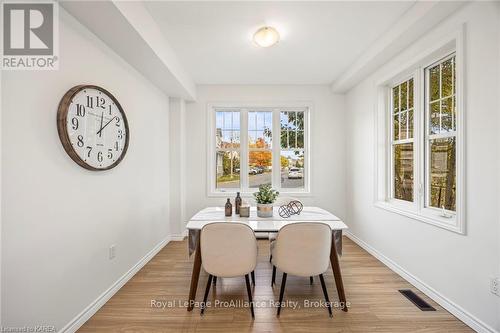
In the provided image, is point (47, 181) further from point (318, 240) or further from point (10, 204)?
point (318, 240)

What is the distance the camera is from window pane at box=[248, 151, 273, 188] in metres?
4.35

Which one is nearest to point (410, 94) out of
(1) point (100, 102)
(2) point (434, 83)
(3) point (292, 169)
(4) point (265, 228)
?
(2) point (434, 83)

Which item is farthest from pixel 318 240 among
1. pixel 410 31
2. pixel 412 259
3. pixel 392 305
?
pixel 410 31

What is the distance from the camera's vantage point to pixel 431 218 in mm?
2250

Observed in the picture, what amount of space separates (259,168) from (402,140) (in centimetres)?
227

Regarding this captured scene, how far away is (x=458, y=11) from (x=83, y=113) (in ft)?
10.3

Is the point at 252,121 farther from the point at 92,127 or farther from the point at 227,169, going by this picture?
the point at 92,127

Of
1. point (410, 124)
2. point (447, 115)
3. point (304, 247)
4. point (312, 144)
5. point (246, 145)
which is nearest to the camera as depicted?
point (304, 247)

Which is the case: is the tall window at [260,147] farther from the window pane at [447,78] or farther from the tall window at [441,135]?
the window pane at [447,78]

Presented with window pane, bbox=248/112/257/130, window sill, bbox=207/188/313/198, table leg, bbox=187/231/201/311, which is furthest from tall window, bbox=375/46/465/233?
table leg, bbox=187/231/201/311

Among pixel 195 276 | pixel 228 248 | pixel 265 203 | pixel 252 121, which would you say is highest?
→ pixel 252 121

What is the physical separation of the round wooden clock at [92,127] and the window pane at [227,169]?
2006 mm

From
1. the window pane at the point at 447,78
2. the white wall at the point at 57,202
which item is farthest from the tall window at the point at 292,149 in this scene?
the white wall at the point at 57,202

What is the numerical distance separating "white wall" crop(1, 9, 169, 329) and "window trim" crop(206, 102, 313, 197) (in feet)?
5.35
